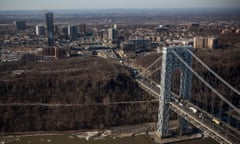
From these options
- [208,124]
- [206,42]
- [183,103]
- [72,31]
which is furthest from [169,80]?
[72,31]

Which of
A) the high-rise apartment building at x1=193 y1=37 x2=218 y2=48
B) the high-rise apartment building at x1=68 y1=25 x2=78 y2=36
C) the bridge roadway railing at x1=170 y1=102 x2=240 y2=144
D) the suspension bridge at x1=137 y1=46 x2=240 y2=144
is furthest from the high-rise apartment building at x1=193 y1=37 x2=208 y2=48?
the bridge roadway railing at x1=170 y1=102 x2=240 y2=144

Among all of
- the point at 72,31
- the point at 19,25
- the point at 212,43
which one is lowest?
the point at 212,43

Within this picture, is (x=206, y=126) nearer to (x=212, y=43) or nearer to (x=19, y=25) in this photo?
(x=212, y=43)

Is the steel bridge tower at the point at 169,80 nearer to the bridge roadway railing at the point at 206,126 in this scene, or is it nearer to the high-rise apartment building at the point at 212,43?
the bridge roadway railing at the point at 206,126

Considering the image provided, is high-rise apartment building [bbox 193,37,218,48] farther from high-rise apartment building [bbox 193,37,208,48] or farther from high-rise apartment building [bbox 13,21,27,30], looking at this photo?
high-rise apartment building [bbox 13,21,27,30]

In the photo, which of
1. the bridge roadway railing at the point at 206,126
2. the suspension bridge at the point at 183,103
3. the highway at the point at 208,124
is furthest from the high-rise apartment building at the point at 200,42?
the bridge roadway railing at the point at 206,126

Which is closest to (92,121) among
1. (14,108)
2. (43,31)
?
(14,108)

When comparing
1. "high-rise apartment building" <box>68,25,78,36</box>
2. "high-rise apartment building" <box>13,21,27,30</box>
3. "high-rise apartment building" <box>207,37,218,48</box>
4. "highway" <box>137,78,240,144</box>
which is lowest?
"highway" <box>137,78,240,144</box>
